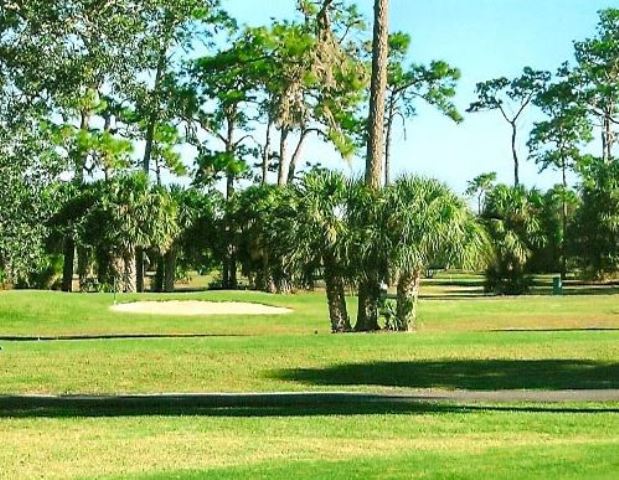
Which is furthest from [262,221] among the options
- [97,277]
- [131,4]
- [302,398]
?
[131,4]

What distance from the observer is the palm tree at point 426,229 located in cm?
2505

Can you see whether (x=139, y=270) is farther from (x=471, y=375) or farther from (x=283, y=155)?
(x=471, y=375)

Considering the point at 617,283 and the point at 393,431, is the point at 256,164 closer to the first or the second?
the point at 617,283

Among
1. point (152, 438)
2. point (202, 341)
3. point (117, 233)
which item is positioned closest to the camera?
point (152, 438)

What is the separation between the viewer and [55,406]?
1700 cm

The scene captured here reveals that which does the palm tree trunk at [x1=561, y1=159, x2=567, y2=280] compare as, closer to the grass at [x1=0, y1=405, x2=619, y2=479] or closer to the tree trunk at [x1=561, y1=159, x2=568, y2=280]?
the tree trunk at [x1=561, y1=159, x2=568, y2=280]

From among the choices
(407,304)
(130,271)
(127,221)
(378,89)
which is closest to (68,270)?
(130,271)

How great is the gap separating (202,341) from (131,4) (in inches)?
473

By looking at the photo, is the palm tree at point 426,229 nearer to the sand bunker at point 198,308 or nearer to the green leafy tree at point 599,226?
the sand bunker at point 198,308

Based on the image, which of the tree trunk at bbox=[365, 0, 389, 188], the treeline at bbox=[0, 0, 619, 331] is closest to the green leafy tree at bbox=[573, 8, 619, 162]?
the treeline at bbox=[0, 0, 619, 331]

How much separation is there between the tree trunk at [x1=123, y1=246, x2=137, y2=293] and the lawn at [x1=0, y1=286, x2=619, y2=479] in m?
11.6

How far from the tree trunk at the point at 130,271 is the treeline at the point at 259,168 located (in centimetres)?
12

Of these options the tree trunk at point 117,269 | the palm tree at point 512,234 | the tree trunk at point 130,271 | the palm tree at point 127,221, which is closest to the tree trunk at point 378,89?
the palm tree at point 127,221

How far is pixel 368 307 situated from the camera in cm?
2669
